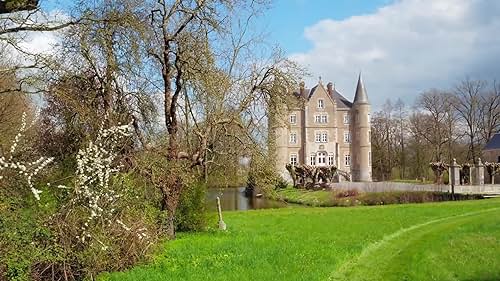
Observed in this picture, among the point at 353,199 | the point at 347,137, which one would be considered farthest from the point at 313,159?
the point at 353,199

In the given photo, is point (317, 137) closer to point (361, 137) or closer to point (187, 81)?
point (361, 137)

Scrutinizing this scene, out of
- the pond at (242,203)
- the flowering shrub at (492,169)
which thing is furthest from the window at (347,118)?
the pond at (242,203)

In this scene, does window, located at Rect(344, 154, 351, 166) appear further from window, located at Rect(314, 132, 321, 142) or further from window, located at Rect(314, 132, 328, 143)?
window, located at Rect(314, 132, 321, 142)

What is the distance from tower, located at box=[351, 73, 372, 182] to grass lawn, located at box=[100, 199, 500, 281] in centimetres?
4710

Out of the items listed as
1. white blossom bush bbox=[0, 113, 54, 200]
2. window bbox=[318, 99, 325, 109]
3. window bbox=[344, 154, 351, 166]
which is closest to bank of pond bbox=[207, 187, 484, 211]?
white blossom bush bbox=[0, 113, 54, 200]

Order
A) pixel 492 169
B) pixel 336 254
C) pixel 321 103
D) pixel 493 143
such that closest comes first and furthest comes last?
pixel 336 254 < pixel 492 169 < pixel 493 143 < pixel 321 103

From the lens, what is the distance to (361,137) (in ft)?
213

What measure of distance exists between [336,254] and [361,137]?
54.5m

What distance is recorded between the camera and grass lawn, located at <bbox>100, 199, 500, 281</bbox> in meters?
9.84

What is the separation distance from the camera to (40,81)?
36.7ft

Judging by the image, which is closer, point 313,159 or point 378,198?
point 378,198

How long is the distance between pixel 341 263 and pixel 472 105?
168 ft

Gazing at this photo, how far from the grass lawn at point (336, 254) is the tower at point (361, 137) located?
1854 inches

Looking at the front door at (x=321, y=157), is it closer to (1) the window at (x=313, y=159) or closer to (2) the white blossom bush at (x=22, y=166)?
(1) the window at (x=313, y=159)
